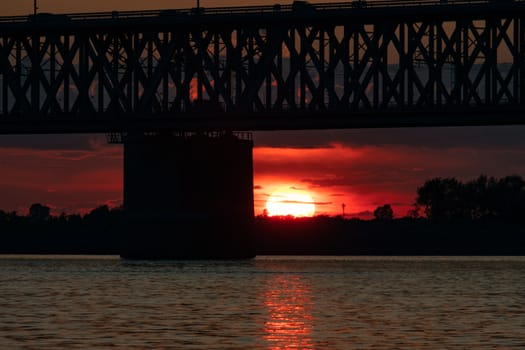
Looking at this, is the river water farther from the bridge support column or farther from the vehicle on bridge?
the vehicle on bridge

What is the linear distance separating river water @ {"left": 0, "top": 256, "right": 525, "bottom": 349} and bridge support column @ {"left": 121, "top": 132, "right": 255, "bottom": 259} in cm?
2768

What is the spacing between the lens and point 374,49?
12644 cm

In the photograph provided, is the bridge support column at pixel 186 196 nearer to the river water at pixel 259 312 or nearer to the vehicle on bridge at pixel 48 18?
the vehicle on bridge at pixel 48 18

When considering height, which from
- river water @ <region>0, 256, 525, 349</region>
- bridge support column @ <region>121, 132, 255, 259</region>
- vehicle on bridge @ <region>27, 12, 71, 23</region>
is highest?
vehicle on bridge @ <region>27, 12, 71, 23</region>

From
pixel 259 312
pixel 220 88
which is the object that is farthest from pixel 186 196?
pixel 259 312

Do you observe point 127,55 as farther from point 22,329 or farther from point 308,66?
point 22,329

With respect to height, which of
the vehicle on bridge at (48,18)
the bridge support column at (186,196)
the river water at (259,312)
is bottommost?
the river water at (259,312)

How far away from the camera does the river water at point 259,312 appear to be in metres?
55.7

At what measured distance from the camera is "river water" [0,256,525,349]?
183 feet

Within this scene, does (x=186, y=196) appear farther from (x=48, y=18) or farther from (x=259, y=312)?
(x=259, y=312)

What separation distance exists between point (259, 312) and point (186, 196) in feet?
236

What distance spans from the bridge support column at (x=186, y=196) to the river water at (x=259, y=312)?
27.7m

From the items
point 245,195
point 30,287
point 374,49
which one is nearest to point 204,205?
point 245,195

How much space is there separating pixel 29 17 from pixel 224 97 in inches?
793
